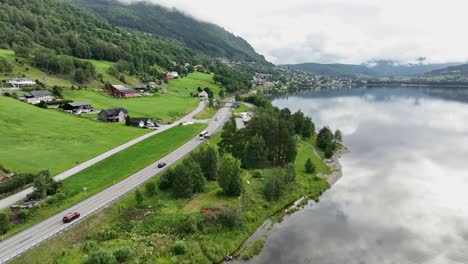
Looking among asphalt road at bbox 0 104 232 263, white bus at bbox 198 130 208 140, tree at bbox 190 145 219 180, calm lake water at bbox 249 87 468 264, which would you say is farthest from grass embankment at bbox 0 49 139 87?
calm lake water at bbox 249 87 468 264

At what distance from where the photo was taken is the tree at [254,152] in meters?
67.1

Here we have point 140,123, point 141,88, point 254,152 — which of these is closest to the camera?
point 254,152

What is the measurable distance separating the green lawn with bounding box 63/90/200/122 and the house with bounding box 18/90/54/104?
8.98m

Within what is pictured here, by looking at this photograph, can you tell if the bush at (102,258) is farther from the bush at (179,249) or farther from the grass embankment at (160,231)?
the bush at (179,249)

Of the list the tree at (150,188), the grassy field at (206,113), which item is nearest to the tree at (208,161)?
the tree at (150,188)

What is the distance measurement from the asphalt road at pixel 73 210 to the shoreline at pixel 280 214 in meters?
21.9

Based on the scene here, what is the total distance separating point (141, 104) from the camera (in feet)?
416

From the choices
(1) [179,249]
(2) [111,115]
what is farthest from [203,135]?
(1) [179,249]

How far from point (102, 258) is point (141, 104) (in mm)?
99948

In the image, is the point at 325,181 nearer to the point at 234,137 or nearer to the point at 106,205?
the point at 234,137

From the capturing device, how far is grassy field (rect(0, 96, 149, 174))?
58.9 metres

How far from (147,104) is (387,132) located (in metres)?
102

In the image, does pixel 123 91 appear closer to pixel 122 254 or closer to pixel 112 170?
pixel 112 170

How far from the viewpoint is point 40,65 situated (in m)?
139
